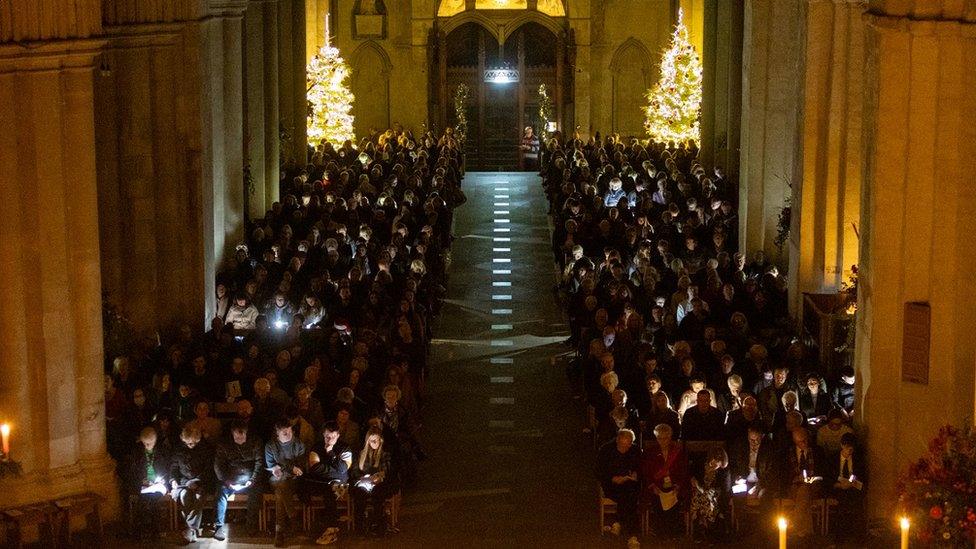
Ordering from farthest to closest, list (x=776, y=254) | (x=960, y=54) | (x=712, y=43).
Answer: (x=712, y=43)
(x=776, y=254)
(x=960, y=54)

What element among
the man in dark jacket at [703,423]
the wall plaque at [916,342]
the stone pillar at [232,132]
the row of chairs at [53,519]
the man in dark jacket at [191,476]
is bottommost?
the row of chairs at [53,519]

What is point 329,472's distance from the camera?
1805cm

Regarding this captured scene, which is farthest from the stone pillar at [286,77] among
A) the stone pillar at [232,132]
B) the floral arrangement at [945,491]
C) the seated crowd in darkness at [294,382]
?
the floral arrangement at [945,491]

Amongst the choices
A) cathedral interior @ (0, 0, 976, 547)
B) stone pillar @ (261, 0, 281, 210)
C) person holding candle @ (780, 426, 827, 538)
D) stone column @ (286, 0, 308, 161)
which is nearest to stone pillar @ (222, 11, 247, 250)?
cathedral interior @ (0, 0, 976, 547)

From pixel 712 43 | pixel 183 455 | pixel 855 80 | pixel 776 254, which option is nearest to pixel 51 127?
pixel 183 455

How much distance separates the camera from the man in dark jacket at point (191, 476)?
18.0m

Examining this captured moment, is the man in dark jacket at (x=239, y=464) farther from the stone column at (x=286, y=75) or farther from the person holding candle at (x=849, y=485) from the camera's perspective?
the stone column at (x=286, y=75)

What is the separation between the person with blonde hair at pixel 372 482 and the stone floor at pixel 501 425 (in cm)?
27

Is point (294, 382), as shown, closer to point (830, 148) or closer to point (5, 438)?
point (5, 438)

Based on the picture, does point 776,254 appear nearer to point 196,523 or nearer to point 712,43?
point 712,43

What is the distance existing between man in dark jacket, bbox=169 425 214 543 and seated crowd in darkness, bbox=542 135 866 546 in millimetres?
3956

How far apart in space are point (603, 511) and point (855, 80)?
8533mm

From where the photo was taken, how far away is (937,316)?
17.7 meters

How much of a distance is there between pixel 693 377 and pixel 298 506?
4769mm
